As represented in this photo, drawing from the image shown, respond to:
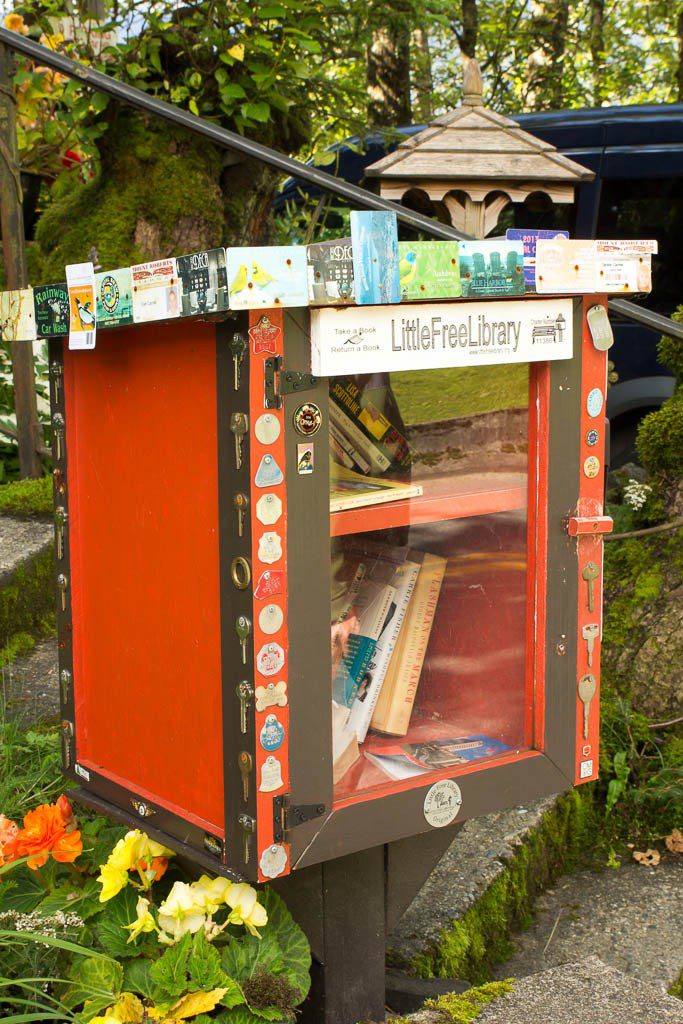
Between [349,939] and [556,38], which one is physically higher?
[556,38]

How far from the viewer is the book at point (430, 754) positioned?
179 centimetres

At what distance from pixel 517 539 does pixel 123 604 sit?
0.72 metres

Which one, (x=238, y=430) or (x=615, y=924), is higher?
(x=238, y=430)

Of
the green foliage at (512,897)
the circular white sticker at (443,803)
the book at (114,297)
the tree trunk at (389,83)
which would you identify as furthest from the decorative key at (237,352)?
the tree trunk at (389,83)

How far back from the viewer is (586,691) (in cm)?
193

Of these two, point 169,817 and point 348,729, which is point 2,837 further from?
point 348,729

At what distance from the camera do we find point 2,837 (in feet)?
6.38

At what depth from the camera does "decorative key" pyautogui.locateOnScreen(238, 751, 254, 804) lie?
156 centimetres

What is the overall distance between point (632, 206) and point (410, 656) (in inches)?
219

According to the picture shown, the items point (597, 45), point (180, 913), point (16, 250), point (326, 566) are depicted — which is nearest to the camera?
point (326, 566)

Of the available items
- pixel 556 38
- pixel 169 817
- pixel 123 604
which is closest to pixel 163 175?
pixel 123 604

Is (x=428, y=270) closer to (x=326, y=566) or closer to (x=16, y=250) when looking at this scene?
(x=326, y=566)

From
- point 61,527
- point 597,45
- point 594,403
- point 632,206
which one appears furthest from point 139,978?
point 597,45

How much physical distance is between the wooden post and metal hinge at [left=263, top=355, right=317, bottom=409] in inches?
98.8
